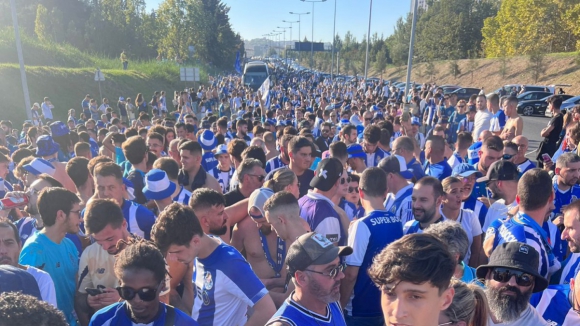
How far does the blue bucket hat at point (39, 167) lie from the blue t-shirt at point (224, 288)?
3.81m

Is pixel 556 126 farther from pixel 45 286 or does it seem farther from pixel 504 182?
pixel 45 286

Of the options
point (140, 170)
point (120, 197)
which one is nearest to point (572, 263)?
point (120, 197)

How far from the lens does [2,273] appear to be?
263 cm

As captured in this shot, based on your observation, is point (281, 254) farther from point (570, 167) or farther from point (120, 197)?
point (570, 167)

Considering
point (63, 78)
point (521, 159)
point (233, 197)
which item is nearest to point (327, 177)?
point (233, 197)

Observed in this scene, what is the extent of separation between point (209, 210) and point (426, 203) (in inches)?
77.5

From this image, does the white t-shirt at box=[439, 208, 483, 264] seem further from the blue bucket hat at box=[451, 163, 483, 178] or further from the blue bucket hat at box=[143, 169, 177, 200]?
the blue bucket hat at box=[143, 169, 177, 200]

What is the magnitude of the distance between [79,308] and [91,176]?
2532 millimetres

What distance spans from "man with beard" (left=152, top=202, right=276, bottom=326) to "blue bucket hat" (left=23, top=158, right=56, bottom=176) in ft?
12.0

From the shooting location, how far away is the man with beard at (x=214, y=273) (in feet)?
9.81

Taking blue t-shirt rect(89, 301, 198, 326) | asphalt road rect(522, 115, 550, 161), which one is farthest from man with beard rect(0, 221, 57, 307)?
asphalt road rect(522, 115, 550, 161)

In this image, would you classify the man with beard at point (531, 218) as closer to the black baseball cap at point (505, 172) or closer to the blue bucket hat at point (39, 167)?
the black baseball cap at point (505, 172)

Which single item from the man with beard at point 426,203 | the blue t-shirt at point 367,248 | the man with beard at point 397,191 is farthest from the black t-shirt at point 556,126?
the blue t-shirt at point 367,248

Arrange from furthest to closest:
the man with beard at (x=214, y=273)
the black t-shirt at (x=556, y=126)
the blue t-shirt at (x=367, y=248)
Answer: the black t-shirt at (x=556, y=126) < the blue t-shirt at (x=367, y=248) < the man with beard at (x=214, y=273)
